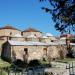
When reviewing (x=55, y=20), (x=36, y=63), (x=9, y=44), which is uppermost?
(x=55, y=20)

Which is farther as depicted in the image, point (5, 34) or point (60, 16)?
point (5, 34)

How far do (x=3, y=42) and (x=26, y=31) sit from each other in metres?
20.4

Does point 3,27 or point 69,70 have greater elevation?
point 3,27

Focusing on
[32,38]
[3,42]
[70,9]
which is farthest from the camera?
[32,38]

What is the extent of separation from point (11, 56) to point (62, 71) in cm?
1742

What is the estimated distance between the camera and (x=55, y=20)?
25.4 meters

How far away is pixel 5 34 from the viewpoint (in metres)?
66.0

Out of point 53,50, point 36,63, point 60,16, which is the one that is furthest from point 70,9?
point 53,50

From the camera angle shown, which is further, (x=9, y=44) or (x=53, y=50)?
(x=53, y=50)

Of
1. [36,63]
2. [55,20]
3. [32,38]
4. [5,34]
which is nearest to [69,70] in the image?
[55,20]

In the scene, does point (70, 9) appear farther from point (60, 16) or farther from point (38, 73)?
point (38, 73)

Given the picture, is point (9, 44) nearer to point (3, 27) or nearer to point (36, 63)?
point (36, 63)

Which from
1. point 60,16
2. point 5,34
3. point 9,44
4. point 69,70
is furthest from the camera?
point 5,34

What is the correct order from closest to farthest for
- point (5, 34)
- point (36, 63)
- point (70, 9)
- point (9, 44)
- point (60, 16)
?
point (70, 9), point (60, 16), point (36, 63), point (9, 44), point (5, 34)
